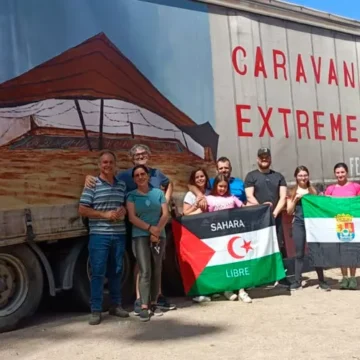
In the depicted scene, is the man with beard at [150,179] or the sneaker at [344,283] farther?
the sneaker at [344,283]

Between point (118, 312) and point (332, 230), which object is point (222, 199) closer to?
point (332, 230)

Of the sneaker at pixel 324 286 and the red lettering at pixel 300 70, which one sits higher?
the red lettering at pixel 300 70

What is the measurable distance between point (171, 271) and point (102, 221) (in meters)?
1.71

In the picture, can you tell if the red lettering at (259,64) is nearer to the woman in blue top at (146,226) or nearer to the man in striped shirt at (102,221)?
the woman in blue top at (146,226)

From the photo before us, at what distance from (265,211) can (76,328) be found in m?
2.73

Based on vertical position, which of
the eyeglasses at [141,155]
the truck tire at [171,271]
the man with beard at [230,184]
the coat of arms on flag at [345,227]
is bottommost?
the truck tire at [171,271]

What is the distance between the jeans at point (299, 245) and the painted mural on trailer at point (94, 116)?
140cm

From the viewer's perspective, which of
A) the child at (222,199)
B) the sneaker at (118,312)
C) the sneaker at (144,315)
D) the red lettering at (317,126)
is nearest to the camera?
the sneaker at (144,315)

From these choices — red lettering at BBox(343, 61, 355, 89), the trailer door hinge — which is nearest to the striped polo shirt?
the trailer door hinge

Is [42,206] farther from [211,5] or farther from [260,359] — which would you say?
[211,5]

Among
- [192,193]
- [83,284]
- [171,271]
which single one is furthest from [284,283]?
[83,284]

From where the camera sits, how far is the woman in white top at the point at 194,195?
7766 millimetres

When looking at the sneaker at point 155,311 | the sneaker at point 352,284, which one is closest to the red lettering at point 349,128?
the sneaker at point 352,284

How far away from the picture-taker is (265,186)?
8.40 m
